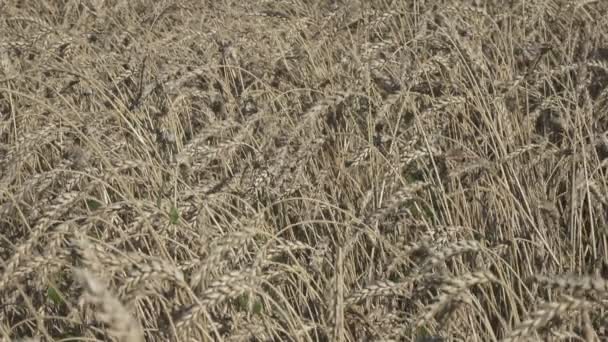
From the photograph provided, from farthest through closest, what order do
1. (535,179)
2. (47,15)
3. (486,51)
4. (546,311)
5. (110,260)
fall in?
(47,15) < (486,51) < (535,179) < (110,260) < (546,311)

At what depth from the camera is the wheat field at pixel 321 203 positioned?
1977mm

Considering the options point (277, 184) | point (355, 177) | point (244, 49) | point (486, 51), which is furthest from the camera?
point (244, 49)

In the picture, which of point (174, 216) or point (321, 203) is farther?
point (321, 203)

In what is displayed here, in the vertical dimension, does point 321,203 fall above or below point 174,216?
below

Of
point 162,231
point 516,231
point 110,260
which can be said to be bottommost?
point 516,231

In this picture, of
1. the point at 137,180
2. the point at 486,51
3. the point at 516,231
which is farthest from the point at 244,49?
the point at 516,231

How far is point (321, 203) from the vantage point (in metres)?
2.54

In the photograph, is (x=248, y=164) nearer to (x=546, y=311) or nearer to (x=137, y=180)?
(x=137, y=180)

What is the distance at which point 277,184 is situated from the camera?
2.52 metres

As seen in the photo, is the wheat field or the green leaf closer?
the wheat field

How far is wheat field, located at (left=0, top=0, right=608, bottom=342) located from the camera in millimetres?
1977

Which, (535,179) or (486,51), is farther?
(486,51)

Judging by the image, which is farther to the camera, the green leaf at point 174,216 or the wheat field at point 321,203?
the green leaf at point 174,216

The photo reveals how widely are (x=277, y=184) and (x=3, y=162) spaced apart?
2.96 ft
